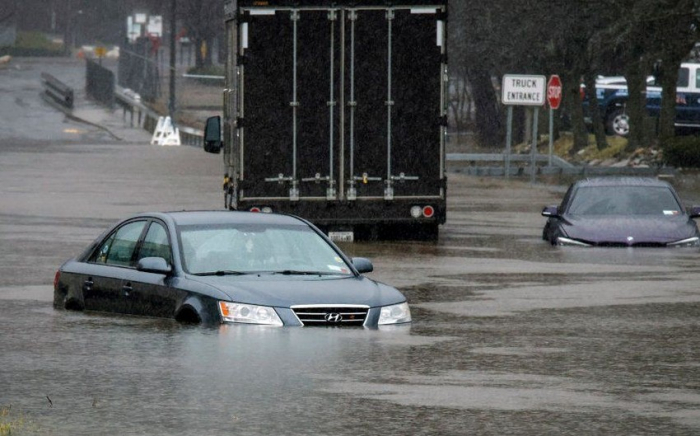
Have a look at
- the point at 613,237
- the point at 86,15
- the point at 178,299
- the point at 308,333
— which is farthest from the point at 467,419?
the point at 86,15

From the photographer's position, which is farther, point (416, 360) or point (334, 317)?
point (334, 317)

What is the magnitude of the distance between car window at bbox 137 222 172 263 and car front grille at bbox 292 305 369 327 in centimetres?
→ 146

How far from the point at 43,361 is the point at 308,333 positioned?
189cm

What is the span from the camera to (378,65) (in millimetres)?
25172

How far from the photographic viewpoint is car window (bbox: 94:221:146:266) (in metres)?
15.0

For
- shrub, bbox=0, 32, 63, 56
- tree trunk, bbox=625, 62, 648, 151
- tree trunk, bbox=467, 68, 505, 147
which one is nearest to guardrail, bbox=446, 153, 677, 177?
tree trunk, bbox=625, 62, 648, 151

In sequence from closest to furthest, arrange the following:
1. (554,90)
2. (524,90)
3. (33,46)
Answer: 1. (524,90)
2. (554,90)
3. (33,46)

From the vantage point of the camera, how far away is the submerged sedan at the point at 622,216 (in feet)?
81.3

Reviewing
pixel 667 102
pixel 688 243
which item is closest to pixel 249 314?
pixel 688 243

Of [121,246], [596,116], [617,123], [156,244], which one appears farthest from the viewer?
[617,123]

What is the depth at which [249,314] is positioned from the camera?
1338cm

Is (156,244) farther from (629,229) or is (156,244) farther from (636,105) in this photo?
(636,105)

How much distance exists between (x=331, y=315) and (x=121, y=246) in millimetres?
2405

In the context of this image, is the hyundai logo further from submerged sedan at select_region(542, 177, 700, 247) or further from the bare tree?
the bare tree
